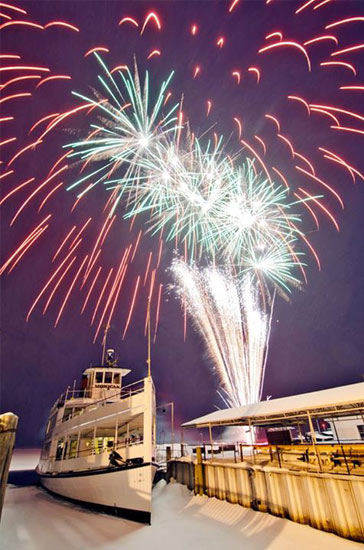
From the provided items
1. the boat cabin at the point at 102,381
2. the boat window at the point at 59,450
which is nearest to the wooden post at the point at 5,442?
the boat cabin at the point at 102,381

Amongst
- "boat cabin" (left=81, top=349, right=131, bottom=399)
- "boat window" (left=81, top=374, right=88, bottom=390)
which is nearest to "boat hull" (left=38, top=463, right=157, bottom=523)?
"boat cabin" (left=81, top=349, right=131, bottom=399)

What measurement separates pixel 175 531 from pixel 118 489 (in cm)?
371

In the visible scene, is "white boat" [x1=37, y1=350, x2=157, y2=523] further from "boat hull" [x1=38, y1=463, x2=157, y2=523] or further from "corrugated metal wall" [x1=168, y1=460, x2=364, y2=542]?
"corrugated metal wall" [x1=168, y1=460, x2=364, y2=542]

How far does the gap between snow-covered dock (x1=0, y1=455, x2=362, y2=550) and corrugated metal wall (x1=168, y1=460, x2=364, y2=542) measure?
0.31 meters

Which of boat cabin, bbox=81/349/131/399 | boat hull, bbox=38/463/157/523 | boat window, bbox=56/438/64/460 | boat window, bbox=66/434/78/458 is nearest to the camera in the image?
boat hull, bbox=38/463/157/523

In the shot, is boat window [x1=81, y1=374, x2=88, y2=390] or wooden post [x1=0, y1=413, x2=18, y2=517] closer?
wooden post [x1=0, y1=413, x2=18, y2=517]

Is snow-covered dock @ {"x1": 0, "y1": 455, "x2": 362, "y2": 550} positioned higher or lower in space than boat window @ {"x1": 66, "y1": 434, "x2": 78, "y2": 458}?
lower

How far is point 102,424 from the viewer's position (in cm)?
1599

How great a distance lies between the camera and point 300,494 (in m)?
10.3

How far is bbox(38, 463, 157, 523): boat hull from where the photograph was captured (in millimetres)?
11773

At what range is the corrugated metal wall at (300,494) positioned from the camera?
8.89 meters

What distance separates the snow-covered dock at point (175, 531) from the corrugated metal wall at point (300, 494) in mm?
313

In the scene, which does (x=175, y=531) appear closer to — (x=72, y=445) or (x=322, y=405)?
(x=322, y=405)

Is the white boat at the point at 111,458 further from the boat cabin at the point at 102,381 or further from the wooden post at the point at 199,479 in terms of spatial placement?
the wooden post at the point at 199,479
